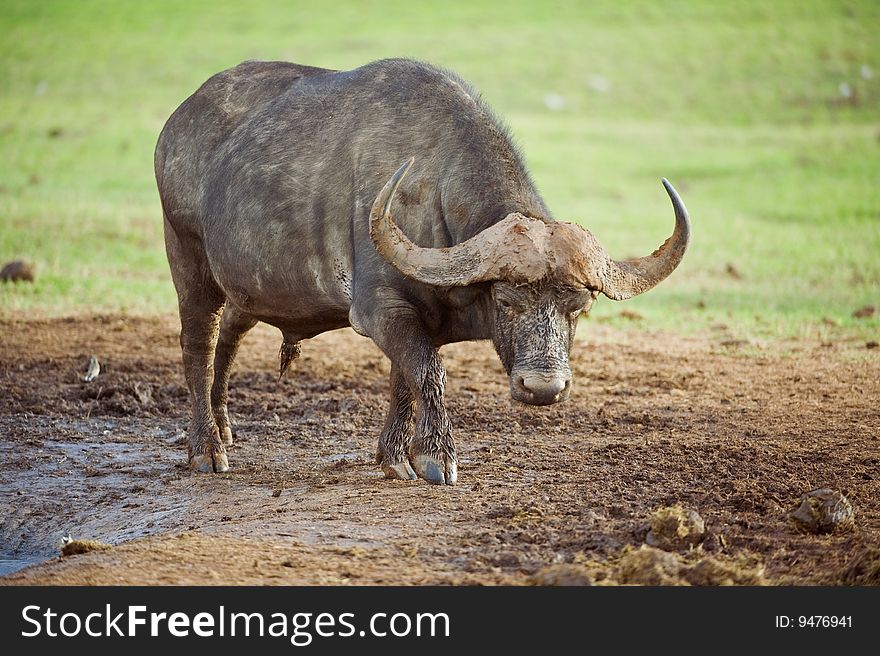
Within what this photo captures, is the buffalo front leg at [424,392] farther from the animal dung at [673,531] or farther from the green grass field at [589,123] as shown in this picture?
the green grass field at [589,123]

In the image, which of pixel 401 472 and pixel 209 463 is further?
pixel 209 463

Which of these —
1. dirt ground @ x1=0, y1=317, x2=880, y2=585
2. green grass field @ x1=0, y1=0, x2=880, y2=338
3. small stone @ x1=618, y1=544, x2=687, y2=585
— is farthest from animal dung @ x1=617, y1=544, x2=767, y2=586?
green grass field @ x1=0, y1=0, x2=880, y2=338

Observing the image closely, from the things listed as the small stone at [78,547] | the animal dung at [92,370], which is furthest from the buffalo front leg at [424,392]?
the animal dung at [92,370]

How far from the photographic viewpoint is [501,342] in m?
6.45

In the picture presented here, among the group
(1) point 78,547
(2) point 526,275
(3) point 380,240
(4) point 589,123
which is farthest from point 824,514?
(4) point 589,123

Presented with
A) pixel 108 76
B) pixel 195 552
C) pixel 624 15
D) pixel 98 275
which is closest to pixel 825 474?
pixel 195 552

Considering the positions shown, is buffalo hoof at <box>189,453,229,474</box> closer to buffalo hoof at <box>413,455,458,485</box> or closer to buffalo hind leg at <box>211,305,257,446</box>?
buffalo hind leg at <box>211,305,257,446</box>

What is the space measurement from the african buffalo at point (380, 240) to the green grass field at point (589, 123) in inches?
186

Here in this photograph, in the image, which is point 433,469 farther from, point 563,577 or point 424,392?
point 563,577

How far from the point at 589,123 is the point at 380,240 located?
2436 centimetres

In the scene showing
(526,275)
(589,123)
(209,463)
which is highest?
(526,275)

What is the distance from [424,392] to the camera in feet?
21.9

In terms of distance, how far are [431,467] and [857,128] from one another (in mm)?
25192

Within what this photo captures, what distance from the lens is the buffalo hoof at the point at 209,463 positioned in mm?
8078
